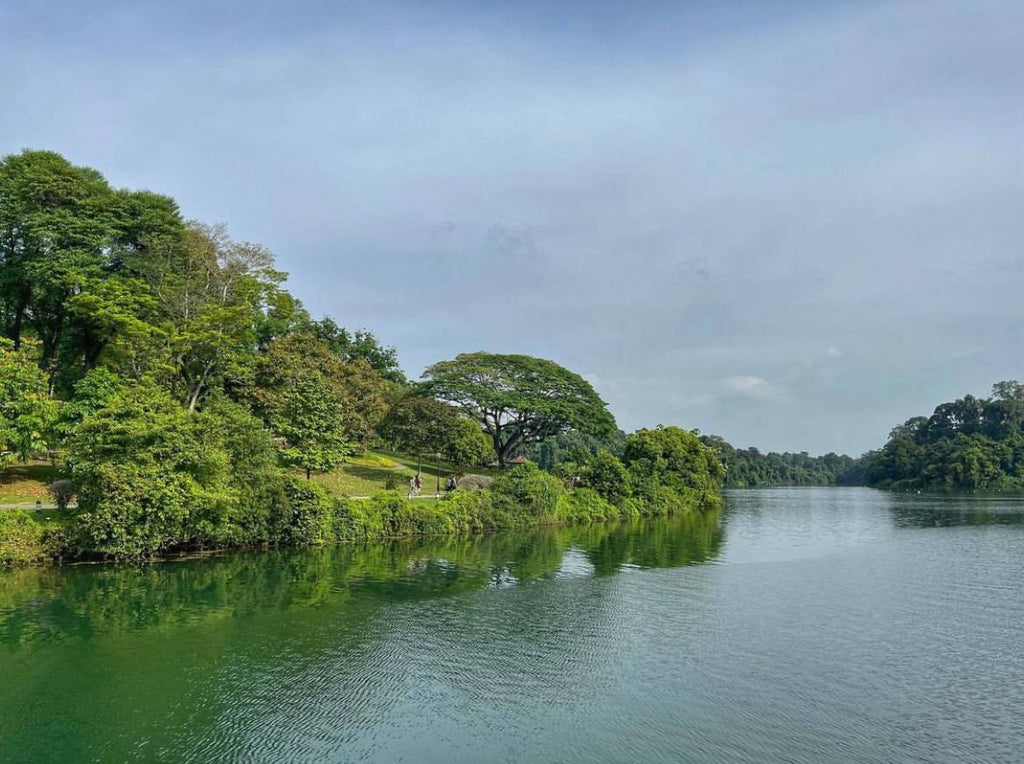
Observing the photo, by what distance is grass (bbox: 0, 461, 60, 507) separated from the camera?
29625 mm

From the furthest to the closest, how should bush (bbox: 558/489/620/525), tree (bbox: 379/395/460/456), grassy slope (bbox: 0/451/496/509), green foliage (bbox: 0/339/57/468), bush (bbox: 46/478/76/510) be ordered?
tree (bbox: 379/395/460/456) → bush (bbox: 558/489/620/525) → grassy slope (bbox: 0/451/496/509) → green foliage (bbox: 0/339/57/468) → bush (bbox: 46/478/76/510)

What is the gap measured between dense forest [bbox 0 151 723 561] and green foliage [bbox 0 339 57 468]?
8 centimetres

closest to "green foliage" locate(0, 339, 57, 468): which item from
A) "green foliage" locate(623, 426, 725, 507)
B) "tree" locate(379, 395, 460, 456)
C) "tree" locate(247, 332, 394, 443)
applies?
"tree" locate(247, 332, 394, 443)

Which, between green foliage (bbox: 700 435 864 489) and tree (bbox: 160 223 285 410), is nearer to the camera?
tree (bbox: 160 223 285 410)

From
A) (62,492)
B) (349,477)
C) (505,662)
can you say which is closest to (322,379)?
(349,477)

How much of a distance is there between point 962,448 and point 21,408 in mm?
123564

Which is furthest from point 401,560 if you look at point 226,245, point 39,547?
point 226,245

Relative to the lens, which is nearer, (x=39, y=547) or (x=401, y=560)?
(x=39, y=547)

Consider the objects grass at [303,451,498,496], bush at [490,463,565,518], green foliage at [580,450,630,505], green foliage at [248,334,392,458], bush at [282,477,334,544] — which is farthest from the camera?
green foliage at [580,450,630,505]

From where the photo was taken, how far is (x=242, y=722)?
40.7 ft

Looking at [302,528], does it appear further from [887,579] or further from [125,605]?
[887,579]

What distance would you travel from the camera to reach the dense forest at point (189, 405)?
26578 mm

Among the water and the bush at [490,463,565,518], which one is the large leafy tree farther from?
the bush at [490,463,565,518]

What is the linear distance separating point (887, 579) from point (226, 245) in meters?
42.3
